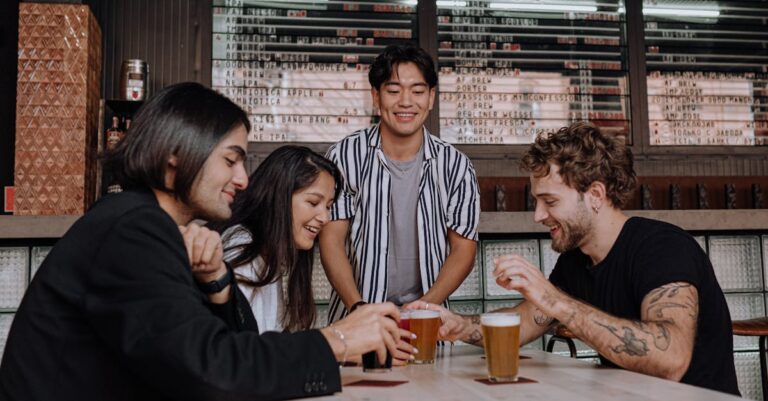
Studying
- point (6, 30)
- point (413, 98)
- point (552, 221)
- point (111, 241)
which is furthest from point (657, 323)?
point (6, 30)

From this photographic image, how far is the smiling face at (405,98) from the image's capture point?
2.51 m

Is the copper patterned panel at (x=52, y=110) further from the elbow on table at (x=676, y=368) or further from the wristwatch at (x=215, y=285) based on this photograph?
the elbow on table at (x=676, y=368)

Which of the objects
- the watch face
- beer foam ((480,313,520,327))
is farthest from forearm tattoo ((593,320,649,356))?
the watch face

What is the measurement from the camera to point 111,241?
3.34 feet

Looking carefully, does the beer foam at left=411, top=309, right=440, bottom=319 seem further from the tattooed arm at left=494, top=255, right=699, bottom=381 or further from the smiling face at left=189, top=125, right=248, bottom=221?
the smiling face at left=189, top=125, right=248, bottom=221

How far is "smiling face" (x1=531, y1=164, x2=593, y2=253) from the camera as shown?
186 centimetres

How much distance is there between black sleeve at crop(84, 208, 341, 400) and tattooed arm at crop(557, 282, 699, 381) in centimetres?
69

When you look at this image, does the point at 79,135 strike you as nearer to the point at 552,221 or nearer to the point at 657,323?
the point at 552,221

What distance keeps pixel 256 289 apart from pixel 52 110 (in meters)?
2.01

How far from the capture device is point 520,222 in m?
3.19

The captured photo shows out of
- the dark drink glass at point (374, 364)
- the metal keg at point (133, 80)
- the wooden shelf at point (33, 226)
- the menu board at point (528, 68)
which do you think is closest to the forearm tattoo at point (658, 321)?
the dark drink glass at point (374, 364)

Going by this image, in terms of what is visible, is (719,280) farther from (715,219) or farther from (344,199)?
(344,199)

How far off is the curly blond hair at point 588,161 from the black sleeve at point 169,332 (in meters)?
1.05

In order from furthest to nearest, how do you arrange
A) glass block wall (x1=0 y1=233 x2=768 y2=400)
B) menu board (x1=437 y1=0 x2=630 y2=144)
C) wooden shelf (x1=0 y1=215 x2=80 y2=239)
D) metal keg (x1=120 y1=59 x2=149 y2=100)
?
menu board (x1=437 y1=0 x2=630 y2=144) → metal keg (x1=120 y1=59 x2=149 y2=100) → glass block wall (x1=0 y1=233 x2=768 y2=400) → wooden shelf (x1=0 y1=215 x2=80 y2=239)
